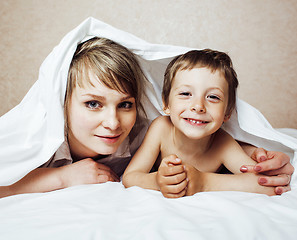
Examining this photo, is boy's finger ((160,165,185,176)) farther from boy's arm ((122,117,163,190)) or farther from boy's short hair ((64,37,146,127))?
boy's short hair ((64,37,146,127))

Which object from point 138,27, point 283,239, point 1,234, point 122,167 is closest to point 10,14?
point 138,27

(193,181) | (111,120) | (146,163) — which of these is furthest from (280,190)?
(111,120)

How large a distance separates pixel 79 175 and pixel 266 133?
24.5 inches

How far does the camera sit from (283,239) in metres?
0.52

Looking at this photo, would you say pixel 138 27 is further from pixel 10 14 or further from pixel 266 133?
pixel 266 133

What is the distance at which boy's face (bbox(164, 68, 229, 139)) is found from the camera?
862 millimetres

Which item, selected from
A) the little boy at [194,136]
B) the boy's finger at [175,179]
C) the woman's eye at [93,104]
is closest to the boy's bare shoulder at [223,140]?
the little boy at [194,136]

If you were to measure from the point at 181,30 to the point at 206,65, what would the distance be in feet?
3.30

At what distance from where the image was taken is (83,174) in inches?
35.0

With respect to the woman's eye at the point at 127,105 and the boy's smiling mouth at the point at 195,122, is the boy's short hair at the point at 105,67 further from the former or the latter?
the boy's smiling mouth at the point at 195,122

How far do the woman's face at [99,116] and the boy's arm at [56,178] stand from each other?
71 millimetres

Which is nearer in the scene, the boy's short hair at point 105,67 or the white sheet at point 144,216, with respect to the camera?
the white sheet at point 144,216

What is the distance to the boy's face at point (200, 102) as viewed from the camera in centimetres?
86

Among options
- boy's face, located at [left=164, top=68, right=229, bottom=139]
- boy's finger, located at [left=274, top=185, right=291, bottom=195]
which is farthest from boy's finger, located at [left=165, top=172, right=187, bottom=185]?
boy's finger, located at [left=274, top=185, right=291, bottom=195]
